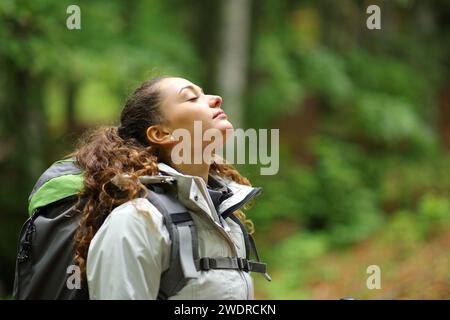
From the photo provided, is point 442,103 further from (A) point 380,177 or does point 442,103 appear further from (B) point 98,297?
(B) point 98,297

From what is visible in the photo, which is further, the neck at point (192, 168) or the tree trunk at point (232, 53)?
the tree trunk at point (232, 53)

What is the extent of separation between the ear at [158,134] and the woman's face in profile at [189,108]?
40 mm

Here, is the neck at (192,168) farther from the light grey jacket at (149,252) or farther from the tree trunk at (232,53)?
the tree trunk at (232,53)

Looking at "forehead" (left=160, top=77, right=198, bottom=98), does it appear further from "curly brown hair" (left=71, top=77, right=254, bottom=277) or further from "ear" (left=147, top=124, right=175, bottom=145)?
"ear" (left=147, top=124, right=175, bottom=145)

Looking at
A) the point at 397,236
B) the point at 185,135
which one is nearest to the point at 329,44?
the point at 397,236

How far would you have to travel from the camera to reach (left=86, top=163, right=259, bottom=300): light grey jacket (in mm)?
2529

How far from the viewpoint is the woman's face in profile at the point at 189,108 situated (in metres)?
3.14

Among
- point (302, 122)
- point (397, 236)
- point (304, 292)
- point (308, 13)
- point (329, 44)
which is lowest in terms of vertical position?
point (304, 292)

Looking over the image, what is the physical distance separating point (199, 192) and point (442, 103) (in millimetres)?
20598

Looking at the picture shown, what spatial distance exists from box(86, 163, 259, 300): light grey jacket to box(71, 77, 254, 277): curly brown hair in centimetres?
15

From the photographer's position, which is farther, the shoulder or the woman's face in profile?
the woman's face in profile

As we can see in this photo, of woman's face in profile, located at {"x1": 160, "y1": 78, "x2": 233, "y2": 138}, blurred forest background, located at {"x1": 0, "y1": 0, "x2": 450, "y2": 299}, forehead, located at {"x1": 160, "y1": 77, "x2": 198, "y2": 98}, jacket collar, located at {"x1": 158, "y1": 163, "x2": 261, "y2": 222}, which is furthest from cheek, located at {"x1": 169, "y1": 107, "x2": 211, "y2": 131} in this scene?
blurred forest background, located at {"x1": 0, "y1": 0, "x2": 450, "y2": 299}

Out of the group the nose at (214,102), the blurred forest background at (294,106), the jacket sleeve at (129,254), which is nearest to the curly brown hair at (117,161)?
the jacket sleeve at (129,254)

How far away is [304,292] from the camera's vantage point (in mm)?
9930
